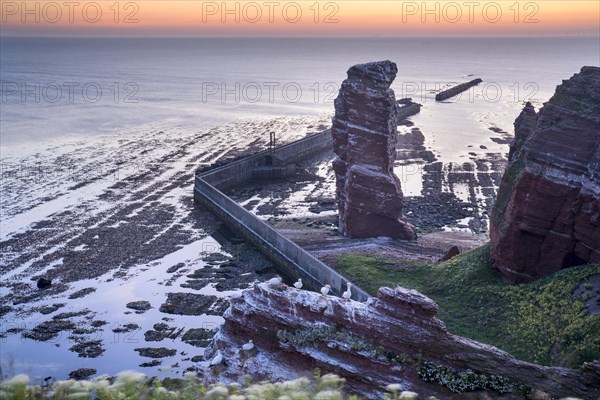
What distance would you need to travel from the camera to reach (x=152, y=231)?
1941 inches

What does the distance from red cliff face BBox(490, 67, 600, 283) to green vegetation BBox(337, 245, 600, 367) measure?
1.39 m

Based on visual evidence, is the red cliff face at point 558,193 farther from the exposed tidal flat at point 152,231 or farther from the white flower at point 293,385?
the white flower at point 293,385

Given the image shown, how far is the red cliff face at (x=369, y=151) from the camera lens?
42.7 m

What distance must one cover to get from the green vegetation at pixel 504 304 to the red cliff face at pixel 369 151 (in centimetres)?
733

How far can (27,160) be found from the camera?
232 ft

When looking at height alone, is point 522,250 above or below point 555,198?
below

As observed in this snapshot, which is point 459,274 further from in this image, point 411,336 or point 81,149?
point 81,149

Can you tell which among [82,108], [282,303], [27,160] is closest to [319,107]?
[82,108]

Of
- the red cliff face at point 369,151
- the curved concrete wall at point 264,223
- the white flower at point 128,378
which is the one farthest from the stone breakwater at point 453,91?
the white flower at point 128,378

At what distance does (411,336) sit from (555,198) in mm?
13041

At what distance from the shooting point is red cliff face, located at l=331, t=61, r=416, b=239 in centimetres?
4269

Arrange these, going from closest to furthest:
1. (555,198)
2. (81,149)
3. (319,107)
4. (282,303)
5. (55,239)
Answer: (282,303), (555,198), (55,239), (81,149), (319,107)

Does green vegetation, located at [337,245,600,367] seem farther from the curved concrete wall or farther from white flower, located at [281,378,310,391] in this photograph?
white flower, located at [281,378,310,391]

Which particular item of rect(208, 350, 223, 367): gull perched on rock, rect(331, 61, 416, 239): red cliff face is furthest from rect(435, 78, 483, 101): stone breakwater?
rect(208, 350, 223, 367): gull perched on rock
